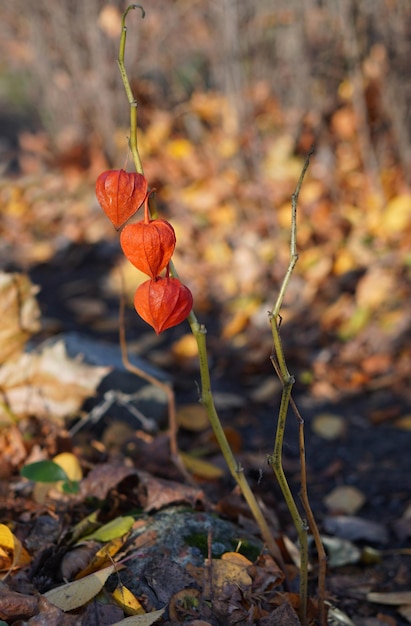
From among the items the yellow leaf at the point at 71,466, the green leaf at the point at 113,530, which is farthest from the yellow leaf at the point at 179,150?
the green leaf at the point at 113,530

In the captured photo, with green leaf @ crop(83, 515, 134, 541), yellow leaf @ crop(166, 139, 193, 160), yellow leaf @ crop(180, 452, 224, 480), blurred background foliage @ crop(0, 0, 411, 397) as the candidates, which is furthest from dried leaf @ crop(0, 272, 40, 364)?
yellow leaf @ crop(166, 139, 193, 160)

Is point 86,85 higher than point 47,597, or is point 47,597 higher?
point 86,85

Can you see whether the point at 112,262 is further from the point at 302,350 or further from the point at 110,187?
the point at 110,187

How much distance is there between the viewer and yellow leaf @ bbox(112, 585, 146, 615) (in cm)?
125

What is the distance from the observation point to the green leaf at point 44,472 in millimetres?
1568

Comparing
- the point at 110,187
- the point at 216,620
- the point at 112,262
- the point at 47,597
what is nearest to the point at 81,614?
the point at 47,597

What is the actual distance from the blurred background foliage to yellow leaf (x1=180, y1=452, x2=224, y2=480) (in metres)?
0.87

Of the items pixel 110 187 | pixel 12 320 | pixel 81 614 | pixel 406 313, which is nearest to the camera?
pixel 110 187

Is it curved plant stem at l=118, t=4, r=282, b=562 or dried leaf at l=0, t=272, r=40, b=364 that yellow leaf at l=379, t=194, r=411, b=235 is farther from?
curved plant stem at l=118, t=4, r=282, b=562

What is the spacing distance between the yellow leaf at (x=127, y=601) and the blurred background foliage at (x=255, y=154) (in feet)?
5.40

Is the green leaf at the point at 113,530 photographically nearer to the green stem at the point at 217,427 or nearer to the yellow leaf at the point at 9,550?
the yellow leaf at the point at 9,550

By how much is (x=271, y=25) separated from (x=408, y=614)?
383cm

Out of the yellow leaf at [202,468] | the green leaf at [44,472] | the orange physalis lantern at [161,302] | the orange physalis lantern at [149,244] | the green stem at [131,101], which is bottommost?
the green leaf at [44,472]

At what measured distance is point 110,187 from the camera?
1.07m
